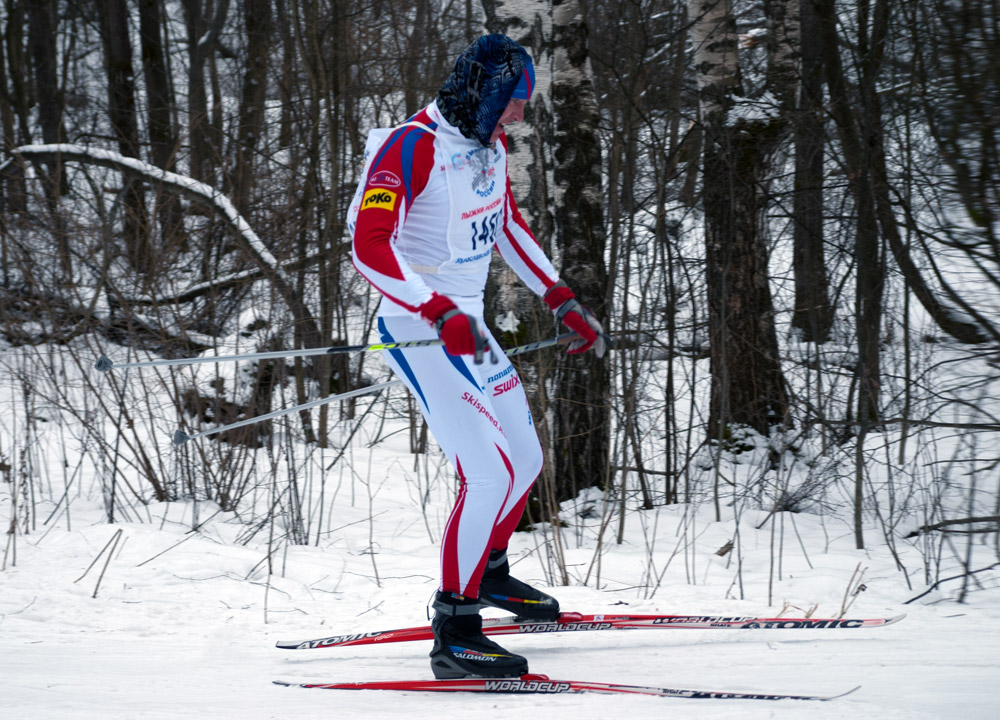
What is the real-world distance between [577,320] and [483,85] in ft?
2.79

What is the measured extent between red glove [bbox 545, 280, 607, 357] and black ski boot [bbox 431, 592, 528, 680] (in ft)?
3.07

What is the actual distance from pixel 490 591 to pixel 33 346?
3.17 m

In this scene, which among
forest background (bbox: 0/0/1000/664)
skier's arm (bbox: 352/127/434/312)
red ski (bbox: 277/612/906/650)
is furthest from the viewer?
forest background (bbox: 0/0/1000/664)

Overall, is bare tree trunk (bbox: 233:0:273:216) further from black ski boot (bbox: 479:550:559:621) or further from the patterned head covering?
black ski boot (bbox: 479:550:559:621)

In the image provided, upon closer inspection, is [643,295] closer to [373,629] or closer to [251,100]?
[373,629]

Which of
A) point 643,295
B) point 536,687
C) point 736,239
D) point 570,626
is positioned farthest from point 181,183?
point 536,687

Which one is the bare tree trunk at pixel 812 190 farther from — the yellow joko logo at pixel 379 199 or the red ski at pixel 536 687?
the yellow joko logo at pixel 379 199

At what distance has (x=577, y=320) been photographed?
2.95 metres

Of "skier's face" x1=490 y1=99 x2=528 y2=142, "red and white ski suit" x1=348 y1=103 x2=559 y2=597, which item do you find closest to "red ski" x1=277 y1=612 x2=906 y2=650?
"red and white ski suit" x1=348 y1=103 x2=559 y2=597

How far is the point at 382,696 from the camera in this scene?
8.30 feet

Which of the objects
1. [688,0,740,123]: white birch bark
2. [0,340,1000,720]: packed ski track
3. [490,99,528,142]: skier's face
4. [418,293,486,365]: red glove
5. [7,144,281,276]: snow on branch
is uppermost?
[688,0,740,123]: white birch bark

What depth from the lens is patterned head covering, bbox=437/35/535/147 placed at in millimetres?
2553

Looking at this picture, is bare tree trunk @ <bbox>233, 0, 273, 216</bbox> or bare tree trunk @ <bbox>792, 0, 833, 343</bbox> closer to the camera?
bare tree trunk @ <bbox>792, 0, 833, 343</bbox>

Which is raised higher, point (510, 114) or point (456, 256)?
point (510, 114)
